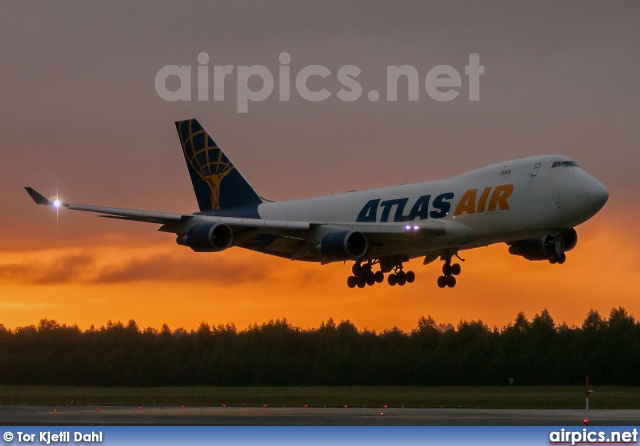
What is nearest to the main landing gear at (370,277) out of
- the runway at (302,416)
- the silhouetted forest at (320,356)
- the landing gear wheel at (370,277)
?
the landing gear wheel at (370,277)

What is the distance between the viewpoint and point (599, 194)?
5475 centimetres

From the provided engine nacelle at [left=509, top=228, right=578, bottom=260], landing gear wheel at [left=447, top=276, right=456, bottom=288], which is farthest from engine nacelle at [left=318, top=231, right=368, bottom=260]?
engine nacelle at [left=509, top=228, right=578, bottom=260]

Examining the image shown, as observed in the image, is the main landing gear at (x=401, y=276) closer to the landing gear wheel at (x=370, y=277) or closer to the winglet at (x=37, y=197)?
the landing gear wheel at (x=370, y=277)

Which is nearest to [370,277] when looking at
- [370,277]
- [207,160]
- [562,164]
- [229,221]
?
Answer: [370,277]

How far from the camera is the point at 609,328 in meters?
107

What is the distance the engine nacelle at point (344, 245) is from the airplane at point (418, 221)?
1.8 inches

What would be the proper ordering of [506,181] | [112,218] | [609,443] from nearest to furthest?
[609,443]
[506,181]
[112,218]

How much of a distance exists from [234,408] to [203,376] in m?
33.1

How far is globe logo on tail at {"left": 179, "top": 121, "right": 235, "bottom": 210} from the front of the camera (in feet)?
242

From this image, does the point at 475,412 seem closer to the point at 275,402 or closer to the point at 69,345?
the point at 275,402

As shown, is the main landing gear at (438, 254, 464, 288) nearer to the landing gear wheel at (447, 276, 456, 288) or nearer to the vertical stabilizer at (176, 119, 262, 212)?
the landing gear wheel at (447, 276, 456, 288)

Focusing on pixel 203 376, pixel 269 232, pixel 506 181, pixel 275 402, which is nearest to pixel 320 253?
pixel 269 232

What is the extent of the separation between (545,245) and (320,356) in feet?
145

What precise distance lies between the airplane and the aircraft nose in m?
0.04
